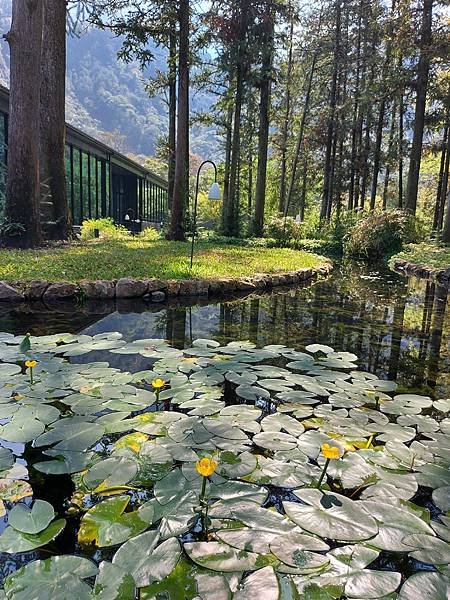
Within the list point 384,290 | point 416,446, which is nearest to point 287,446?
point 416,446

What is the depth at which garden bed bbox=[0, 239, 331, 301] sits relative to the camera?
4520mm

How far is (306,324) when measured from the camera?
13.4 ft

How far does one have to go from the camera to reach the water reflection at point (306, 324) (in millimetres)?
3062

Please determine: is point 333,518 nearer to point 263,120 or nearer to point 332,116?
point 263,120

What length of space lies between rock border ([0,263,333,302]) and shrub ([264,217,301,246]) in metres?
7.27

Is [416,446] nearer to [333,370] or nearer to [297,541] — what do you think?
[297,541]

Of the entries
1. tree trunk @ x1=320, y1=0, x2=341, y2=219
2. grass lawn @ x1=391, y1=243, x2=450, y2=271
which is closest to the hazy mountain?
tree trunk @ x1=320, y1=0, x2=341, y2=219

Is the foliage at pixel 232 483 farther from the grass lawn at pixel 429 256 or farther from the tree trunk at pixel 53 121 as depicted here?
the tree trunk at pixel 53 121

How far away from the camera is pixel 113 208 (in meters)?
20.0

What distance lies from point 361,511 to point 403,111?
1773cm

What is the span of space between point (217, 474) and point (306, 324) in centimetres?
284

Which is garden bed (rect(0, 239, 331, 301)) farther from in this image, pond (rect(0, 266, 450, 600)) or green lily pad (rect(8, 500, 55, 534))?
green lily pad (rect(8, 500, 55, 534))

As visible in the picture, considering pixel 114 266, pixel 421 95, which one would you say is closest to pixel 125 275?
pixel 114 266

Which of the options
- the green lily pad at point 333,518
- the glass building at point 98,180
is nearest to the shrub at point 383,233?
the glass building at point 98,180
